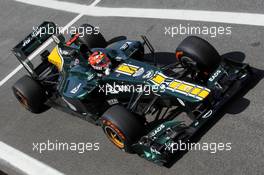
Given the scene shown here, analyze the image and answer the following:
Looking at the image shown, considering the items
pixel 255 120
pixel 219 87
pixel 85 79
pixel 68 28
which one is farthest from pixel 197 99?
pixel 68 28

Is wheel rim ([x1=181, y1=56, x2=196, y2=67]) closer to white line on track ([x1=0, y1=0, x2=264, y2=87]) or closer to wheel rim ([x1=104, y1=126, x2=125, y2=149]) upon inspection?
wheel rim ([x1=104, y1=126, x2=125, y2=149])

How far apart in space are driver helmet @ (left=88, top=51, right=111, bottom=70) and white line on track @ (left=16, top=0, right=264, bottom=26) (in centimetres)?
338

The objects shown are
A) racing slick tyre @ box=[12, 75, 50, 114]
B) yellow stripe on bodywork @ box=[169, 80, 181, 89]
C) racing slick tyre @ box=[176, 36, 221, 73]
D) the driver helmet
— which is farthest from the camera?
racing slick tyre @ box=[12, 75, 50, 114]

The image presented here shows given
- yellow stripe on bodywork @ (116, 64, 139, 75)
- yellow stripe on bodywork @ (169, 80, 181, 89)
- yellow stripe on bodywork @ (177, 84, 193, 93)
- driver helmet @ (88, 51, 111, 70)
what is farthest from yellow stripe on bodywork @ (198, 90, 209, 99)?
driver helmet @ (88, 51, 111, 70)

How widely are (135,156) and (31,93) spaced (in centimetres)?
299

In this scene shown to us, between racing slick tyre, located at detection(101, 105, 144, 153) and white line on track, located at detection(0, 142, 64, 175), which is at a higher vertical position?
racing slick tyre, located at detection(101, 105, 144, 153)

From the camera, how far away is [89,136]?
9.16 m

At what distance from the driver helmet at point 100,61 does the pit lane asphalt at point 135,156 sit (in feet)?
4.18

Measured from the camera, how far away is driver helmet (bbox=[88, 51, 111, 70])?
9031mm

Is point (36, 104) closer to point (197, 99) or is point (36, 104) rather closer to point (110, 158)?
point (110, 158)

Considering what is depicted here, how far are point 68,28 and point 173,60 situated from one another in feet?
14.2

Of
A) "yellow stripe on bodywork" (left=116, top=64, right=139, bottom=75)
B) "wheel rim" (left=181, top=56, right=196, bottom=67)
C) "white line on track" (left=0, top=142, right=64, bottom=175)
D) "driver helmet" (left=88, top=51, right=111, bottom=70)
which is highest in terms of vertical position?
"driver helmet" (left=88, top=51, right=111, bottom=70)

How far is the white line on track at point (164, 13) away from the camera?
10.8m

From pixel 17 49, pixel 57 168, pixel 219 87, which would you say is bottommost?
pixel 57 168
